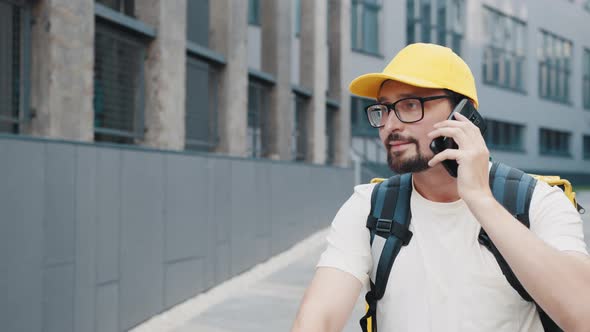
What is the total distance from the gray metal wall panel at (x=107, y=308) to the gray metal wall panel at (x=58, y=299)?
504 millimetres

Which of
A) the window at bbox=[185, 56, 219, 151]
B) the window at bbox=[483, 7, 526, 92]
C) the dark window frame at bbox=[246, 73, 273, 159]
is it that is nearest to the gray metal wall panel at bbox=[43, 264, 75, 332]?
the window at bbox=[185, 56, 219, 151]

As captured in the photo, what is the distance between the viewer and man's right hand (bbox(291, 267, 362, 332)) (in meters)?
2.21

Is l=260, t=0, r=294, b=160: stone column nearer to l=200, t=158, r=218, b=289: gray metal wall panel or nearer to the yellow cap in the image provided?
l=200, t=158, r=218, b=289: gray metal wall panel

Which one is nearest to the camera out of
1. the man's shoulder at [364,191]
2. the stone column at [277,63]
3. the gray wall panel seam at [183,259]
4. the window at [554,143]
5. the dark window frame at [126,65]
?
the man's shoulder at [364,191]

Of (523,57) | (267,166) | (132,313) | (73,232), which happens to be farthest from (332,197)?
(523,57)

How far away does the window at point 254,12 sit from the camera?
1940 cm

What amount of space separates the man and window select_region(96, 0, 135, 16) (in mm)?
6920

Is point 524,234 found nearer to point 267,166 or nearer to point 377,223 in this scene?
point 377,223

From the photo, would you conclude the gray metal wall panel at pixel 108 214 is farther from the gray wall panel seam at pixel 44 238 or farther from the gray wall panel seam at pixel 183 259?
the gray wall panel seam at pixel 183 259

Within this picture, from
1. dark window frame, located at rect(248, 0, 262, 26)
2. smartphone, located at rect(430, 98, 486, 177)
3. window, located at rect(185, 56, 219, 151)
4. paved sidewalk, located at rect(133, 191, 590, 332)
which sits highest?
dark window frame, located at rect(248, 0, 262, 26)

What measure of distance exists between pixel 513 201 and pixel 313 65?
44.9 ft

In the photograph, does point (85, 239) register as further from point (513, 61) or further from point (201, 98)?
point (513, 61)

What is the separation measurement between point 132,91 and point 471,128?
22.6 feet

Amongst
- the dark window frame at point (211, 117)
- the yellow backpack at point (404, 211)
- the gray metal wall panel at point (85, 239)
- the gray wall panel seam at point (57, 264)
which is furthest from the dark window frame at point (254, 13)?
the yellow backpack at point (404, 211)
